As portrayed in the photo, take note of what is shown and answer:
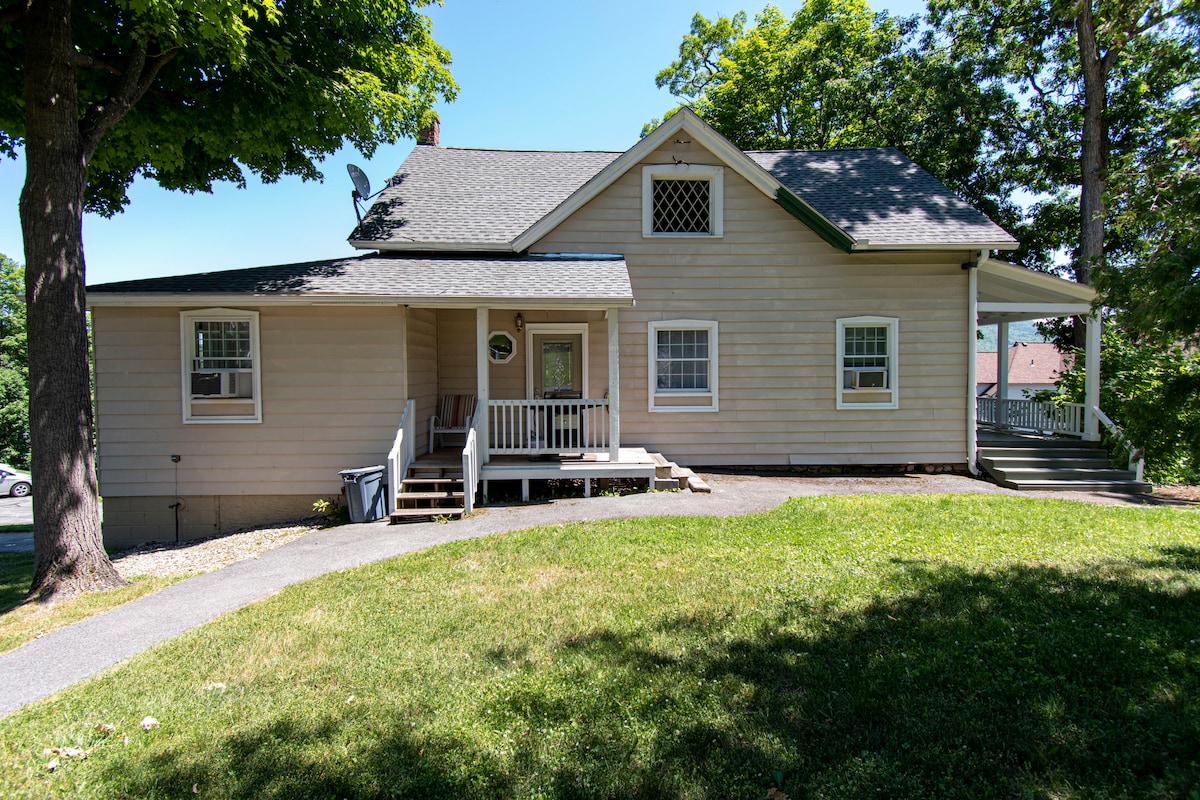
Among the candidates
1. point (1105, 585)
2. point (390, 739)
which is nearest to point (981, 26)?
point (1105, 585)

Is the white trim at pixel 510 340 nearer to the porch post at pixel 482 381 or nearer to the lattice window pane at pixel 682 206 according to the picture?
the porch post at pixel 482 381

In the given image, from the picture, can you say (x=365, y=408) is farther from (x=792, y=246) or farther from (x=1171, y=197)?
(x=1171, y=197)

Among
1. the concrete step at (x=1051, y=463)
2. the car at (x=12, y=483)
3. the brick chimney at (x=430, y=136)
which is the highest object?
the brick chimney at (x=430, y=136)

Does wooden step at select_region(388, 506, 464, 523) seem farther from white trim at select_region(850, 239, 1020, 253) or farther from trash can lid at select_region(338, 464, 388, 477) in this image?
white trim at select_region(850, 239, 1020, 253)

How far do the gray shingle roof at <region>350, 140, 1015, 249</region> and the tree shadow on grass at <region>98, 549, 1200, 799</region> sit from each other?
8.74 m

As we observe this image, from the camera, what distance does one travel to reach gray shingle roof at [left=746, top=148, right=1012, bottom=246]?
11477 mm

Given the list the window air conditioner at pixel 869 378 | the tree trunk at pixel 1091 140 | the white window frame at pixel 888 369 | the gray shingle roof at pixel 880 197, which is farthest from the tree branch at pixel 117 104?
the tree trunk at pixel 1091 140

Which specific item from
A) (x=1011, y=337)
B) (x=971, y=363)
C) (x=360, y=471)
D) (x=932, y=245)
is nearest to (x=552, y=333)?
(x=360, y=471)

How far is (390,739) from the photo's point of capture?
11.0 ft

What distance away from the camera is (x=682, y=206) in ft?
39.6

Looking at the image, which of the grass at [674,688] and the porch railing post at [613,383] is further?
the porch railing post at [613,383]

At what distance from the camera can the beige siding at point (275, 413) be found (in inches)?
391

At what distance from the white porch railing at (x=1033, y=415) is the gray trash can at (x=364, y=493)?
13.4 meters

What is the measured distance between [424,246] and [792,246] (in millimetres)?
7018
